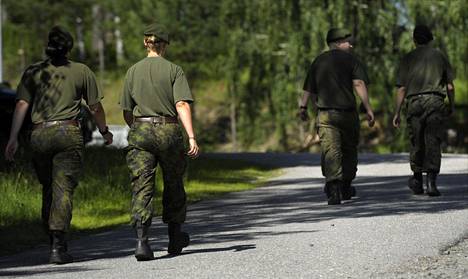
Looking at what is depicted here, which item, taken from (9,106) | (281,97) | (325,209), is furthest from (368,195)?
(281,97)

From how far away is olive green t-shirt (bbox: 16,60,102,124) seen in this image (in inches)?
387

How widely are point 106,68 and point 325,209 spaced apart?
179 ft

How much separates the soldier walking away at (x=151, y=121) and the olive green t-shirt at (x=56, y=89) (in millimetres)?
337

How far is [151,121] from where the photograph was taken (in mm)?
9695

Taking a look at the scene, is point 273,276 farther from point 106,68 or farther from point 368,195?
point 106,68

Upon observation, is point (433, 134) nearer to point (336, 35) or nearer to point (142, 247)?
point (336, 35)

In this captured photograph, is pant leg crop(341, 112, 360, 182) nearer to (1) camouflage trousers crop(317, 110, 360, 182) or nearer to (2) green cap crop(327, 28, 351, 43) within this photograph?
(1) camouflage trousers crop(317, 110, 360, 182)

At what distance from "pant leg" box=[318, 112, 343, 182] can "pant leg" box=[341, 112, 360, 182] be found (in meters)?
0.13

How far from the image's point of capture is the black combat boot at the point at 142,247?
9.55 m

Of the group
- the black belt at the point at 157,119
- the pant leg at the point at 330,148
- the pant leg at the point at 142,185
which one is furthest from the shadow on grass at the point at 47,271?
the pant leg at the point at 330,148

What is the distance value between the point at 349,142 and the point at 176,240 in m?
4.63

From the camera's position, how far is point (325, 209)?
44.8 ft

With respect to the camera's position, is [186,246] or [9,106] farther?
[9,106]

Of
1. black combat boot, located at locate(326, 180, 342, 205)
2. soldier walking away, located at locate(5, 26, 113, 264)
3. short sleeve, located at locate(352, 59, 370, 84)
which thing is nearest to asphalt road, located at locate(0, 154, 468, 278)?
black combat boot, located at locate(326, 180, 342, 205)
